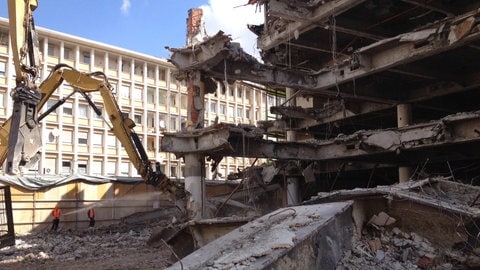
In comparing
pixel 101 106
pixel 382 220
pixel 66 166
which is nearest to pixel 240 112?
pixel 101 106

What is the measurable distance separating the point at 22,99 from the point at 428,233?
705cm

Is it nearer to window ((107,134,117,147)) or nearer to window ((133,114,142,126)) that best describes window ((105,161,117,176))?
window ((107,134,117,147))

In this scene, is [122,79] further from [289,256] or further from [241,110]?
[289,256]

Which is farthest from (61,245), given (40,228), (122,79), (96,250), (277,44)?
(122,79)

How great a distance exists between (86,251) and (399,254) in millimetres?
11285

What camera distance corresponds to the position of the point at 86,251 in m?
14.6

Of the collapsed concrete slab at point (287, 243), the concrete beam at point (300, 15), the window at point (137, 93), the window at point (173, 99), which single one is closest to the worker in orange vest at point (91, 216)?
the concrete beam at point (300, 15)

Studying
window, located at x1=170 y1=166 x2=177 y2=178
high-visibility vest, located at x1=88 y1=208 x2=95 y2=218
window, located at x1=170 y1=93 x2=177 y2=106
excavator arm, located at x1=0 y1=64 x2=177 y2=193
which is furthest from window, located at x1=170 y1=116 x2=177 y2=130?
excavator arm, located at x1=0 y1=64 x2=177 y2=193

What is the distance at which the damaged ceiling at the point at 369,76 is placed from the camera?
1124 centimetres

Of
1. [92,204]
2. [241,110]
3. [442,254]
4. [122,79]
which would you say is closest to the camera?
[442,254]

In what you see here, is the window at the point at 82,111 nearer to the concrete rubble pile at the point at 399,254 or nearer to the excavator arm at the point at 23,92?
the excavator arm at the point at 23,92

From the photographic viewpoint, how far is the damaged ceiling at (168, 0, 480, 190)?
11.2m

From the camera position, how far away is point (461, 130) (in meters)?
10.9

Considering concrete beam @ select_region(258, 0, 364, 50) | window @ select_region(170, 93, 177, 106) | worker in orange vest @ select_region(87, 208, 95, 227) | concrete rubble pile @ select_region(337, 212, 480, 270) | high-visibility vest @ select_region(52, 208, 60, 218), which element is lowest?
worker in orange vest @ select_region(87, 208, 95, 227)
